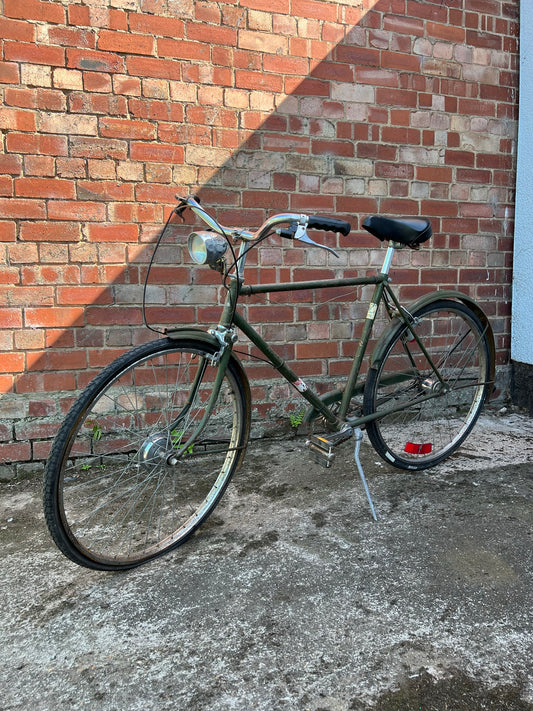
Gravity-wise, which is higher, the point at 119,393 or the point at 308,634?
the point at 119,393

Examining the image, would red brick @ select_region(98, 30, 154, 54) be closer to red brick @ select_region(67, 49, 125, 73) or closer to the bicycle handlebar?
red brick @ select_region(67, 49, 125, 73)

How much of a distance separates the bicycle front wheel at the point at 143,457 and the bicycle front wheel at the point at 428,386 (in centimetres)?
76

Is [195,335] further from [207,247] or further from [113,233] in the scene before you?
[113,233]

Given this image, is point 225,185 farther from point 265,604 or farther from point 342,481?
point 265,604

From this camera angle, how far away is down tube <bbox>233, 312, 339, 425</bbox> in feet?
6.55

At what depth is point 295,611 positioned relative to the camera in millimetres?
1597

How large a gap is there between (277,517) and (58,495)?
3.05 feet

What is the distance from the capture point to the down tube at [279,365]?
2.00 metres

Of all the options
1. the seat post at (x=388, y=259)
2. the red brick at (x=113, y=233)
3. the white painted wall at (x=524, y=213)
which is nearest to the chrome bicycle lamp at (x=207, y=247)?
the seat post at (x=388, y=259)

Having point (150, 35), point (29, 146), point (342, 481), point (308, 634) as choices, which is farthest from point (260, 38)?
point (308, 634)

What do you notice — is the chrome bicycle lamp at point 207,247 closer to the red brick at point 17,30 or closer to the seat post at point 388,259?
the seat post at point 388,259

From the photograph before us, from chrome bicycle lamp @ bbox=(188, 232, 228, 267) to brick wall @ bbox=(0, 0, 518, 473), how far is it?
98 cm

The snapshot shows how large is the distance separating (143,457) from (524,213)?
A: 2916 mm

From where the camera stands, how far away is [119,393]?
2.73m
